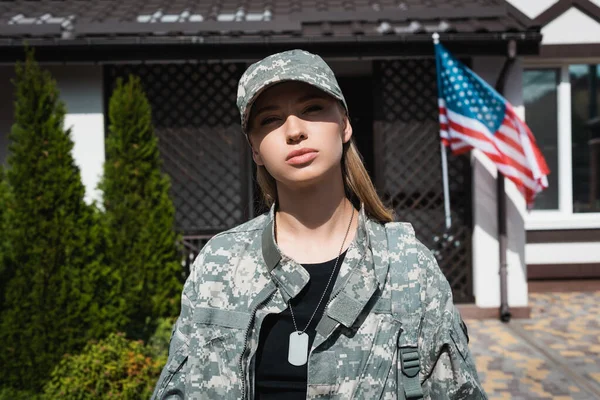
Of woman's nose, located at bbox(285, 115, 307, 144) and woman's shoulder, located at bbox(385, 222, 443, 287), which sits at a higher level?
woman's nose, located at bbox(285, 115, 307, 144)

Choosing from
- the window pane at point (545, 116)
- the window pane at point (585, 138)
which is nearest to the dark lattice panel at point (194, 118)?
the window pane at point (545, 116)

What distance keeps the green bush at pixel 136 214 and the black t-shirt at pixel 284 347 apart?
3.37 m

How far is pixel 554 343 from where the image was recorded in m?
5.24

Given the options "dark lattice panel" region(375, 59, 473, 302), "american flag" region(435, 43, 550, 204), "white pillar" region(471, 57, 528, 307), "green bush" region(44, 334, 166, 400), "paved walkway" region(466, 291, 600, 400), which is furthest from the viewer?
"dark lattice panel" region(375, 59, 473, 302)

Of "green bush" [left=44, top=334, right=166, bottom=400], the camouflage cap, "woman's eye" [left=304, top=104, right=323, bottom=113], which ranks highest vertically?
the camouflage cap

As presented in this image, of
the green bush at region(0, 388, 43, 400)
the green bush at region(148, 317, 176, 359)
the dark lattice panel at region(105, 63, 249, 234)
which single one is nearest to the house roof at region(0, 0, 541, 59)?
the dark lattice panel at region(105, 63, 249, 234)

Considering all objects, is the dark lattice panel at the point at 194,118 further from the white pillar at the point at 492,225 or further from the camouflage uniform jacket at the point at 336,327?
the camouflage uniform jacket at the point at 336,327

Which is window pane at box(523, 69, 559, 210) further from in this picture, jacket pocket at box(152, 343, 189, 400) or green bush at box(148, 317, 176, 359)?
jacket pocket at box(152, 343, 189, 400)

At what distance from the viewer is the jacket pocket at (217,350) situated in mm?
1275

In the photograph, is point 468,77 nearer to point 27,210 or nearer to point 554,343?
point 554,343

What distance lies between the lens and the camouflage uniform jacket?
1.23 metres

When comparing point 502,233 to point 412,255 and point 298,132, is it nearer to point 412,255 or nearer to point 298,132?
point 412,255

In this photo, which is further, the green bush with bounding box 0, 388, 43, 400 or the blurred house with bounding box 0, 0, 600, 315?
the blurred house with bounding box 0, 0, 600, 315

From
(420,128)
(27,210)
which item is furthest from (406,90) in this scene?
(27,210)
